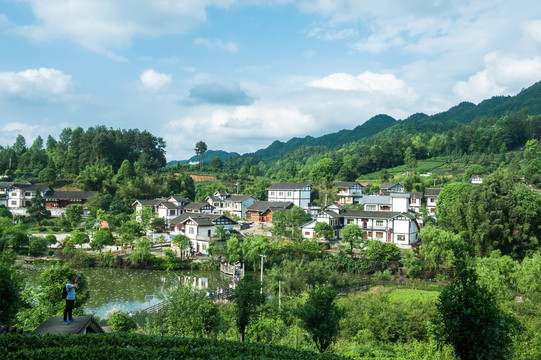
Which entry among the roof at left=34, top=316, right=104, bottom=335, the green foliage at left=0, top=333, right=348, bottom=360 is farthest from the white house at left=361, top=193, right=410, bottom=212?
the roof at left=34, top=316, right=104, bottom=335

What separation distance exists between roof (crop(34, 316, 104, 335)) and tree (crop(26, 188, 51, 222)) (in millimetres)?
40690

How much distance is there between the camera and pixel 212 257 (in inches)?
1236

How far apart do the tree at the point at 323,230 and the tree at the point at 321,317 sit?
23.1 m

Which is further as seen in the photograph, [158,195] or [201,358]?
[158,195]

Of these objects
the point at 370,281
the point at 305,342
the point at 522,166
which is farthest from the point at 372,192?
the point at 305,342

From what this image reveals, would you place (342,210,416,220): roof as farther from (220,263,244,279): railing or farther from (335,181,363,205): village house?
(335,181,363,205): village house

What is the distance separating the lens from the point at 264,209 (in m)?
46.8

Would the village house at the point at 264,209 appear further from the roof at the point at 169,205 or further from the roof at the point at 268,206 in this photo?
the roof at the point at 169,205

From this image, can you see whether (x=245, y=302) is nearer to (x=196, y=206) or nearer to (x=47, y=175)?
(x=196, y=206)

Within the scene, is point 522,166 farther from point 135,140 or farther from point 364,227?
point 135,140

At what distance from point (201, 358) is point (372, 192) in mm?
51261

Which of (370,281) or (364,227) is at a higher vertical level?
(364,227)

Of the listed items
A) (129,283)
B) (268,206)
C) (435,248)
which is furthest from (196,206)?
(435,248)

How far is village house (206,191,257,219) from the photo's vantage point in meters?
48.9
